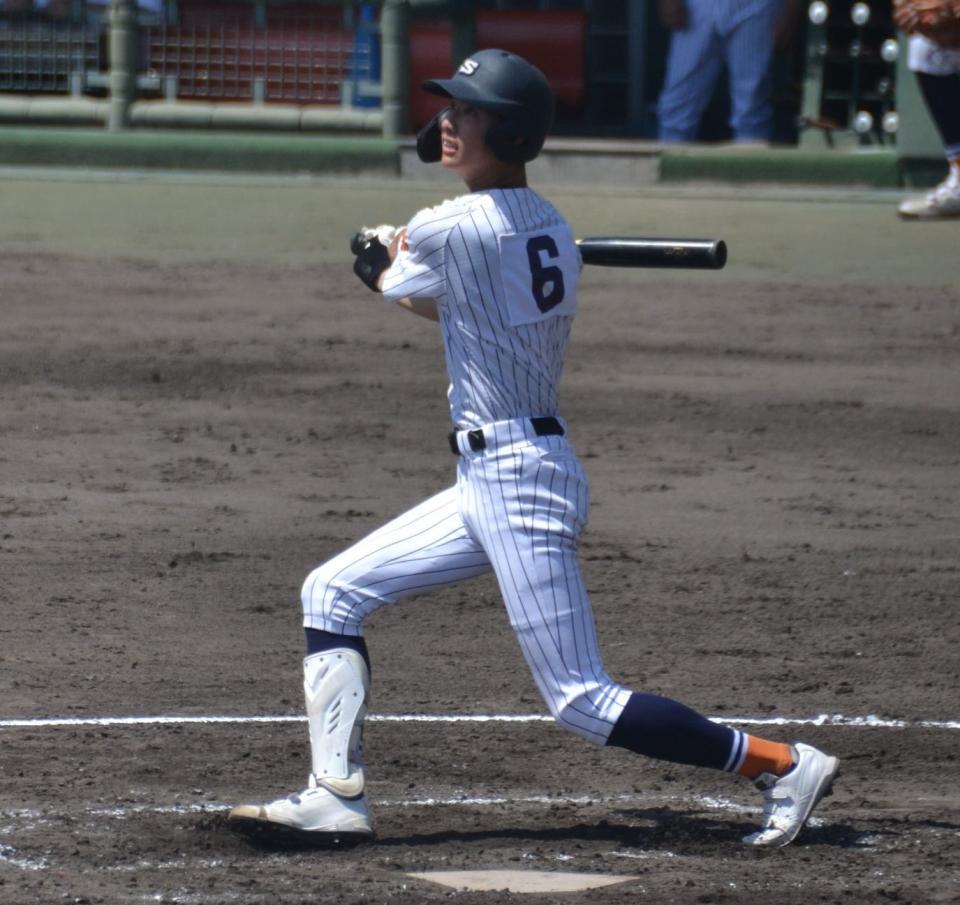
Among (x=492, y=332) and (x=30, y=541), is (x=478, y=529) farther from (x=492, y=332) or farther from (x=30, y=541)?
(x=30, y=541)

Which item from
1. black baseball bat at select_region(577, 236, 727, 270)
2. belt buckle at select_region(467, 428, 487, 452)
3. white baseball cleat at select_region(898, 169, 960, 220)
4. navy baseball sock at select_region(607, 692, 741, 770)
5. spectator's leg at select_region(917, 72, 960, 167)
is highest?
black baseball bat at select_region(577, 236, 727, 270)

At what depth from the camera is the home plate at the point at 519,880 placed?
12.2 ft

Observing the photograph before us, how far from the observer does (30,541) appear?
6887 mm

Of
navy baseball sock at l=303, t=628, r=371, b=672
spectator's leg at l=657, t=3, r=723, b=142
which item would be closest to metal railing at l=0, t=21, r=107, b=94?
spectator's leg at l=657, t=3, r=723, b=142

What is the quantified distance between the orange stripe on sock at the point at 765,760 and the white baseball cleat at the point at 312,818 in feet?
2.55

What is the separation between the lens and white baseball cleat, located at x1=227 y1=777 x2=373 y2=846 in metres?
3.86

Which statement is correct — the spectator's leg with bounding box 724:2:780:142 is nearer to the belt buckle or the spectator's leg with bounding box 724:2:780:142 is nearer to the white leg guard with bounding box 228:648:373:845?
the belt buckle

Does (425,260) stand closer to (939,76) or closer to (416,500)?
(416,500)

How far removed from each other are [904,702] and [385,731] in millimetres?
1416

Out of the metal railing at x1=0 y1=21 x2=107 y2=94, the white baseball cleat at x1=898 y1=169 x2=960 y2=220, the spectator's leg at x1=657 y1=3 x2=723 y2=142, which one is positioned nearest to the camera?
the white baseball cleat at x1=898 y1=169 x2=960 y2=220

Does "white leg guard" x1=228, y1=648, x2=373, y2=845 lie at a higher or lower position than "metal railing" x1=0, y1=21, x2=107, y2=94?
lower

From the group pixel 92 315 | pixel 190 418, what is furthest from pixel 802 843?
pixel 92 315

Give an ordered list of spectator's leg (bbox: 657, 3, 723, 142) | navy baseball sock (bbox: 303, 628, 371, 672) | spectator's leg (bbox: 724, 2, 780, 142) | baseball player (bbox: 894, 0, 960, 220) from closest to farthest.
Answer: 1. navy baseball sock (bbox: 303, 628, 371, 672)
2. baseball player (bbox: 894, 0, 960, 220)
3. spectator's leg (bbox: 724, 2, 780, 142)
4. spectator's leg (bbox: 657, 3, 723, 142)

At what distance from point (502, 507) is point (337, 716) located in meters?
0.55
